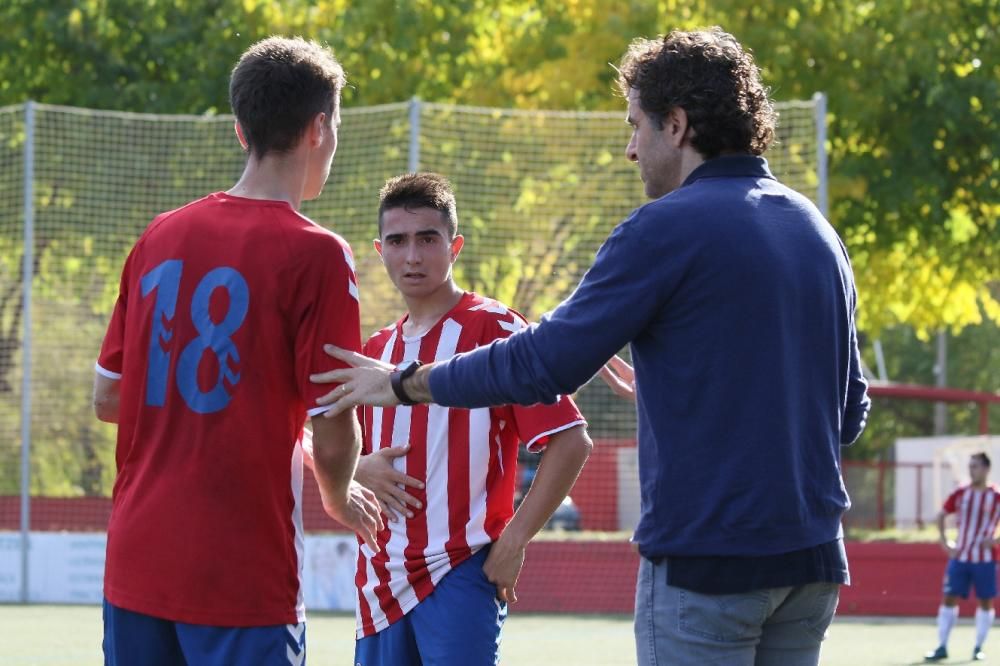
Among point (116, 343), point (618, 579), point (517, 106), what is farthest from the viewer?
point (517, 106)

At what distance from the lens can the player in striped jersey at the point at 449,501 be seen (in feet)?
15.3

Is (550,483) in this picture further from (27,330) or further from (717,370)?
(27,330)

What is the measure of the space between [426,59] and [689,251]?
18.4 metres

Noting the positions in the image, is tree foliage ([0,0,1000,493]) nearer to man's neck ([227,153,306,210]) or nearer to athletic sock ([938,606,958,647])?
athletic sock ([938,606,958,647])

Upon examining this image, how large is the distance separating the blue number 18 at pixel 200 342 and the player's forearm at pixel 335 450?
0.23 m

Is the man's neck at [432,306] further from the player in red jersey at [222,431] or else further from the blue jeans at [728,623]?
the blue jeans at [728,623]

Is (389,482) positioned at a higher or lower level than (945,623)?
higher

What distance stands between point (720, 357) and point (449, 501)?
68.7 inches

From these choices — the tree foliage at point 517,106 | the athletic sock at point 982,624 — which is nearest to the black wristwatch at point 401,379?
the athletic sock at point 982,624

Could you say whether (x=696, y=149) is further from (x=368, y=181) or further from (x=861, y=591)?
(x=861, y=591)

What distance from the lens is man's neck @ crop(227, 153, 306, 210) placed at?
11.4 ft

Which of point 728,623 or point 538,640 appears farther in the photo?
point 538,640

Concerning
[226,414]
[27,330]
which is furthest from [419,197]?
[27,330]

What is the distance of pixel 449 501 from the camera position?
4738 mm
